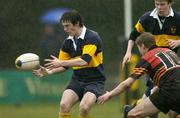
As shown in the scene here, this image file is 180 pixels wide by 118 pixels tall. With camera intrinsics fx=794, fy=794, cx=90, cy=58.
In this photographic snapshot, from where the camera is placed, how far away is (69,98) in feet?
35.4

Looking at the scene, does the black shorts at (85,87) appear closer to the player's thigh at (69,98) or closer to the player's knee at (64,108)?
the player's thigh at (69,98)

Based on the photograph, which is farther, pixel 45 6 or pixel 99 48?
pixel 45 6

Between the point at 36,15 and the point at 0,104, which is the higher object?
the point at 36,15

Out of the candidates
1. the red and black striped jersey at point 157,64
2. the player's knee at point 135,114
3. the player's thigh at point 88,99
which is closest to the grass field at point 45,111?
the player's thigh at point 88,99

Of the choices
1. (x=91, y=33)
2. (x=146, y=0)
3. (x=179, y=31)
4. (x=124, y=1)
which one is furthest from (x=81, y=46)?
(x=124, y=1)

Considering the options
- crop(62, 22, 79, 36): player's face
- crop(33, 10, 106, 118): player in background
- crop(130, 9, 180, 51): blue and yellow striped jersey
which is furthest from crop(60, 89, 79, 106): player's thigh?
crop(130, 9, 180, 51): blue and yellow striped jersey

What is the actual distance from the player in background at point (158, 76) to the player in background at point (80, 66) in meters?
1.18

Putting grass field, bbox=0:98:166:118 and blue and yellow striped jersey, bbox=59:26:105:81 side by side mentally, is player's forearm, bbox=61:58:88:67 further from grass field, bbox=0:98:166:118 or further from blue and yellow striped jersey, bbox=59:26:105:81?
grass field, bbox=0:98:166:118

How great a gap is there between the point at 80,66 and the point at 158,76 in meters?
1.50

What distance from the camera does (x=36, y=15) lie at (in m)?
17.2

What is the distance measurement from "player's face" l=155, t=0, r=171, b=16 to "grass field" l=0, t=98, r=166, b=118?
402 cm

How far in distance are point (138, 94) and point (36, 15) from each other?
10.3 feet

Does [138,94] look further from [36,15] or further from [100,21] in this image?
[36,15]

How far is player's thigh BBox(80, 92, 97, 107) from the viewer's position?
1069 centimetres
